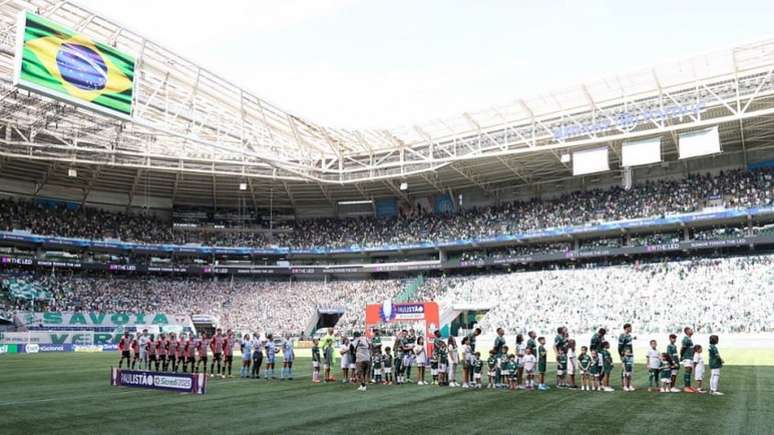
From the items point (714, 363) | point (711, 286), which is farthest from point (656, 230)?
point (714, 363)

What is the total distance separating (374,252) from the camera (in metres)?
61.1

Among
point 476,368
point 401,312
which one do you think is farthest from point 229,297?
point 476,368

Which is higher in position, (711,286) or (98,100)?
(98,100)

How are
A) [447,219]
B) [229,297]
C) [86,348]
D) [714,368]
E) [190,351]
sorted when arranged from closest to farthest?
1. [714,368]
2. [190,351]
3. [86,348]
4. [229,297]
5. [447,219]

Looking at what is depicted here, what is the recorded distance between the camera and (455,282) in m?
53.9

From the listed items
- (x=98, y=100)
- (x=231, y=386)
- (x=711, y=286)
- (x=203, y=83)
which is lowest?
(x=231, y=386)

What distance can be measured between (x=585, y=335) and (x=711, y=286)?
8.66m

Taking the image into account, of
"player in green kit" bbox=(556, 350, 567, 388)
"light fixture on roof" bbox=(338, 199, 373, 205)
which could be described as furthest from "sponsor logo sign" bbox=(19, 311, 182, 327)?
"player in green kit" bbox=(556, 350, 567, 388)

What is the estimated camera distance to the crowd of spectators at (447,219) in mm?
45156

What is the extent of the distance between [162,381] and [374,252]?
44.8 m

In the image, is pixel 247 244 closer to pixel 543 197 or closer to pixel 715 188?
pixel 543 197

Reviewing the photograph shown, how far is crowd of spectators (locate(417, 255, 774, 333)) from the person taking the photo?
121 ft

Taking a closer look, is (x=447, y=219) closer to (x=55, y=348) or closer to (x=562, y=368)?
(x=55, y=348)

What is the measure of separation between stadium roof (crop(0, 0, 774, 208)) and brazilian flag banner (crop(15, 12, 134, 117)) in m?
1.47
